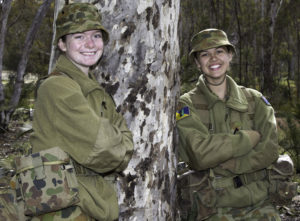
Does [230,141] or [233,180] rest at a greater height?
[230,141]

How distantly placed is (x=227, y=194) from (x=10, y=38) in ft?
77.8

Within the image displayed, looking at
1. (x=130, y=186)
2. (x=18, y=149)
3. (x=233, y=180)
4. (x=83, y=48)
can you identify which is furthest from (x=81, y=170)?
(x=18, y=149)

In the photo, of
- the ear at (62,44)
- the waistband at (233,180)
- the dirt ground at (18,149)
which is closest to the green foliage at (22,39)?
the dirt ground at (18,149)

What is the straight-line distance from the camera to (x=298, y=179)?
17.2 feet

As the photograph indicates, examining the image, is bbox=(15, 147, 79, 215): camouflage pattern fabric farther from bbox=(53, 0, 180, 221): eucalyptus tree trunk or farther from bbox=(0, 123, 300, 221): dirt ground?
bbox=(0, 123, 300, 221): dirt ground

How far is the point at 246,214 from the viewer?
2.78 metres

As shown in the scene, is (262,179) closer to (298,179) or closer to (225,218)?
(225,218)

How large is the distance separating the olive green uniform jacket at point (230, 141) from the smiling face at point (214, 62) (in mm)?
114

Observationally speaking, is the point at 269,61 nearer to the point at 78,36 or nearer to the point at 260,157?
the point at 260,157

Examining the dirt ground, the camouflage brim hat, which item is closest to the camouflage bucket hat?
the camouflage brim hat

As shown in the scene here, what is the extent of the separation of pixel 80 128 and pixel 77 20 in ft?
1.93

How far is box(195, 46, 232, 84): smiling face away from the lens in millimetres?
2842

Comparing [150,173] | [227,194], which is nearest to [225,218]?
[227,194]

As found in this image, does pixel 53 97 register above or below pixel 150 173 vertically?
above
